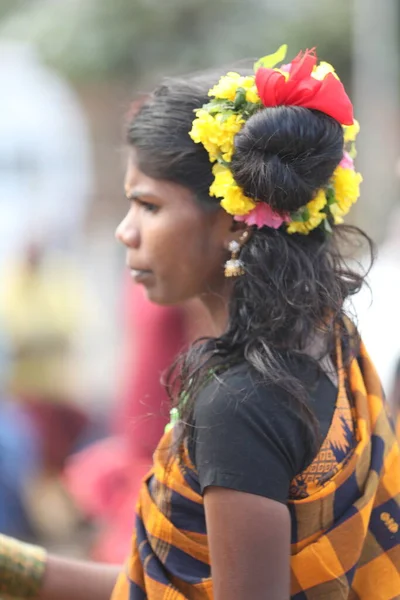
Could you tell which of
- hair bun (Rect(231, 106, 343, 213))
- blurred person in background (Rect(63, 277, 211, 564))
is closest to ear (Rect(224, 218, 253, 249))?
hair bun (Rect(231, 106, 343, 213))

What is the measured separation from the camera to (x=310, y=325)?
6.24ft

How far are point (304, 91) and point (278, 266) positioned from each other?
12.7 inches

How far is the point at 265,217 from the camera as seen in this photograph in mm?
1889

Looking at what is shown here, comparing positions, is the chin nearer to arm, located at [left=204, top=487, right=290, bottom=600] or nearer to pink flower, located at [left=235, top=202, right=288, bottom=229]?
pink flower, located at [left=235, top=202, right=288, bottom=229]

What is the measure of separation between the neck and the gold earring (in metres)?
0.05

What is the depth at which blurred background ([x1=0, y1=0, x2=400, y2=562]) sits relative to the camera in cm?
375

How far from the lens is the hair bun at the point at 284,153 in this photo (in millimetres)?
1827

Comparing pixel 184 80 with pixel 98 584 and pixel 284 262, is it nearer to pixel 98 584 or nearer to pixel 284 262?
pixel 284 262

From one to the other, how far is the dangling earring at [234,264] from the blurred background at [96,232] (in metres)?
0.34

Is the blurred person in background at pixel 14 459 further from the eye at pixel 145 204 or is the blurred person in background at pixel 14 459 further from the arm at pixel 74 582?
the eye at pixel 145 204

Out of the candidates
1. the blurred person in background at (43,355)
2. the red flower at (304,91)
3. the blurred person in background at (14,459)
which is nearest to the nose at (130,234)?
the red flower at (304,91)

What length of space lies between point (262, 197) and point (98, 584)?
3.05 feet

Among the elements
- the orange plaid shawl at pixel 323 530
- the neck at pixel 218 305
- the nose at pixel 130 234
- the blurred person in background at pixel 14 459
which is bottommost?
the blurred person in background at pixel 14 459

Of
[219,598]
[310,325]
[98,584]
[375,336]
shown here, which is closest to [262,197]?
[310,325]
